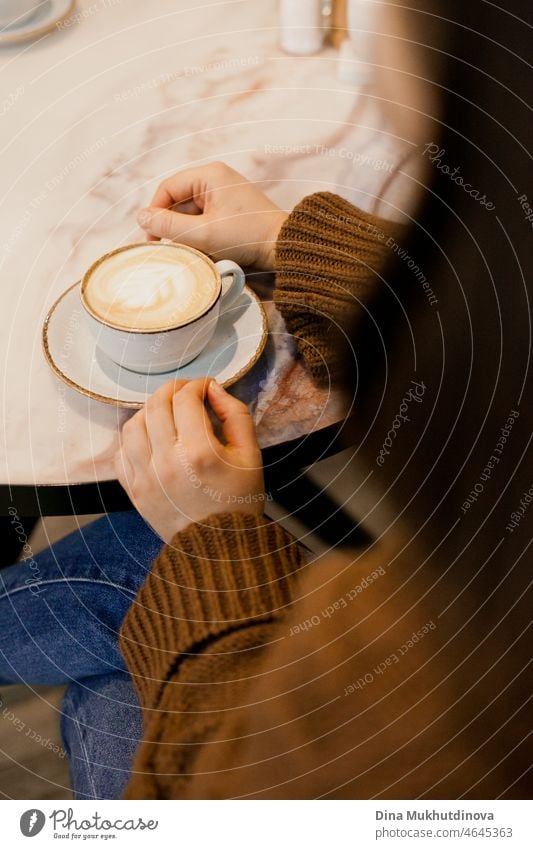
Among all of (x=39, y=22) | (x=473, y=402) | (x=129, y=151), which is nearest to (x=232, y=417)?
(x=473, y=402)

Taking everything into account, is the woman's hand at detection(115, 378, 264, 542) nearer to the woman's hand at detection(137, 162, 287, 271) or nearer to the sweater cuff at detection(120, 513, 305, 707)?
the sweater cuff at detection(120, 513, 305, 707)

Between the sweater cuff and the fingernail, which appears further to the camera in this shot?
the fingernail

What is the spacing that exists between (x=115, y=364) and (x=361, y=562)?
17 cm

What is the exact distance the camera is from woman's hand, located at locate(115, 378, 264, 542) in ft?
1.22

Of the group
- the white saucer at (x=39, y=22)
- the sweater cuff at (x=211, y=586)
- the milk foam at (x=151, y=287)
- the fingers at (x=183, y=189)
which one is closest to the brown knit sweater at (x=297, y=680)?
the sweater cuff at (x=211, y=586)

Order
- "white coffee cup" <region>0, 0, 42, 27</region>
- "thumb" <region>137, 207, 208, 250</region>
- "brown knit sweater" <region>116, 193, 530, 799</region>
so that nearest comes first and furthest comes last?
"brown knit sweater" <region>116, 193, 530, 799</region> < "thumb" <region>137, 207, 208, 250</region> < "white coffee cup" <region>0, 0, 42, 27</region>

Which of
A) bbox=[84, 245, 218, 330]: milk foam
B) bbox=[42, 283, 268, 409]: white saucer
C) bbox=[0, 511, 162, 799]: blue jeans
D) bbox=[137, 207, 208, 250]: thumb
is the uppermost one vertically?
bbox=[137, 207, 208, 250]: thumb

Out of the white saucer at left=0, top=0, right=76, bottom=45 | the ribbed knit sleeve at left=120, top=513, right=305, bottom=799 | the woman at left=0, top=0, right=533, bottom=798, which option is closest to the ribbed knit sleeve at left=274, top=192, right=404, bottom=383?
the woman at left=0, top=0, right=533, bottom=798

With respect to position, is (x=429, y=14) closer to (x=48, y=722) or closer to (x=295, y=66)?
(x=295, y=66)

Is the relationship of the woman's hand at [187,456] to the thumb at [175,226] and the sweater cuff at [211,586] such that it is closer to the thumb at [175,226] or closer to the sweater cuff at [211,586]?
the sweater cuff at [211,586]

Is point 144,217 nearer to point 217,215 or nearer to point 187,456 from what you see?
point 217,215

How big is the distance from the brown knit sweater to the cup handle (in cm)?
12

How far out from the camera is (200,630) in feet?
1.19

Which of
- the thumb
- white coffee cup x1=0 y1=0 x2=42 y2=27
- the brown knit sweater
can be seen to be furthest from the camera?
white coffee cup x1=0 y1=0 x2=42 y2=27
